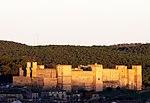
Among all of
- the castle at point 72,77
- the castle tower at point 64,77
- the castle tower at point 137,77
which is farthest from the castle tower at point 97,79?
the castle tower at point 137,77

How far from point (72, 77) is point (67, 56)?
26585 mm

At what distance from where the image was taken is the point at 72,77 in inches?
2297

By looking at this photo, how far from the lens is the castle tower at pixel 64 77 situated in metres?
57.3

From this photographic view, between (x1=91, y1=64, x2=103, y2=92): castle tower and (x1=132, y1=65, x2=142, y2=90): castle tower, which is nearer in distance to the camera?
(x1=91, y1=64, x2=103, y2=92): castle tower

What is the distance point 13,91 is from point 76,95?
5080mm

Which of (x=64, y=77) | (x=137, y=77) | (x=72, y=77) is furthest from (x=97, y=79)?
(x=137, y=77)

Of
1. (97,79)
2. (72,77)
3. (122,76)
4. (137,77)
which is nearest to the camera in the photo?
(72,77)

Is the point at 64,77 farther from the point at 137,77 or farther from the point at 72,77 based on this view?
the point at 137,77

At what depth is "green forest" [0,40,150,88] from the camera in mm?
72750

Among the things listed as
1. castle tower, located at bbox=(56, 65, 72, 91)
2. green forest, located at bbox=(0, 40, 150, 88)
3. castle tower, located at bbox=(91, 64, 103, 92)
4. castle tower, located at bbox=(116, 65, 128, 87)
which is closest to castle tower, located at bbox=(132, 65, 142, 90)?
castle tower, located at bbox=(116, 65, 128, 87)

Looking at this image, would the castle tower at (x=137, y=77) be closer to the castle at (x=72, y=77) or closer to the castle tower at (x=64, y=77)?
the castle at (x=72, y=77)

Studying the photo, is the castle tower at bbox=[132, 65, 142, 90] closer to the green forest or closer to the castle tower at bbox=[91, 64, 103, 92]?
the castle tower at bbox=[91, 64, 103, 92]

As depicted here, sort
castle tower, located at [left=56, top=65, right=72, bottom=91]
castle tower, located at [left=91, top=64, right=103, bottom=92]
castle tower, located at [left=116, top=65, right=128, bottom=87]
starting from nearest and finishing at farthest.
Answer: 1. castle tower, located at [left=56, top=65, right=72, bottom=91]
2. castle tower, located at [left=91, top=64, right=103, bottom=92]
3. castle tower, located at [left=116, top=65, right=128, bottom=87]

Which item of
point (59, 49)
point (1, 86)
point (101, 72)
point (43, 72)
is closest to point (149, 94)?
point (101, 72)
